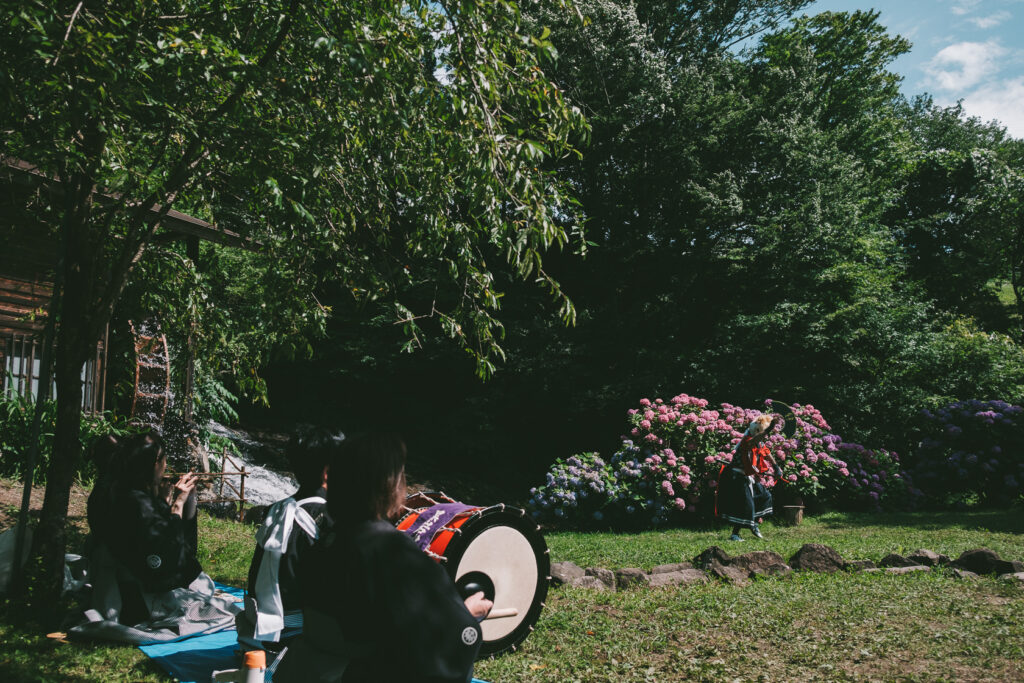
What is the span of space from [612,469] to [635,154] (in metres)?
9.31

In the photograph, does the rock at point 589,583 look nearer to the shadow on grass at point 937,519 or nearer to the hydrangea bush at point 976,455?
the shadow on grass at point 937,519

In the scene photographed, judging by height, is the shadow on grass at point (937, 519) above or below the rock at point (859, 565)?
below

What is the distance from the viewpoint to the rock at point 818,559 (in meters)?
7.68

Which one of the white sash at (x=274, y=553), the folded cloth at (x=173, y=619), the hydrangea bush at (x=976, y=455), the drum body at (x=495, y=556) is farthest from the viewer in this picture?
the hydrangea bush at (x=976, y=455)

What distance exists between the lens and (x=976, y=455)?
14328 mm

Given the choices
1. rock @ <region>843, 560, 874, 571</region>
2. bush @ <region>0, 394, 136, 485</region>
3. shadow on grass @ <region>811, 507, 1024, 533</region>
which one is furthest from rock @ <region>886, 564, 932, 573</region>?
bush @ <region>0, 394, 136, 485</region>

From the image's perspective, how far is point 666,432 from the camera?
13117mm

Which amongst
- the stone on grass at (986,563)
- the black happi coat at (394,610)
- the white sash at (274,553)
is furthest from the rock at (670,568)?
the black happi coat at (394,610)

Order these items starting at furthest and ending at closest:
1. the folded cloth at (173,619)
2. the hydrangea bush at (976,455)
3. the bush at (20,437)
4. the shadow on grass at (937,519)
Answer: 1. the hydrangea bush at (976,455)
2. the shadow on grass at (937,519)
3. the bush at (20,437)
4. the folded cloth at (173,619)

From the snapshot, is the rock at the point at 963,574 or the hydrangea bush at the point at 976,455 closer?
the rock at the point at 963,574

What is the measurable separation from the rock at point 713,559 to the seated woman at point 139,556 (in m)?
4.78

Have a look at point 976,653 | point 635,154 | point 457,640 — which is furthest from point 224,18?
point 635,154

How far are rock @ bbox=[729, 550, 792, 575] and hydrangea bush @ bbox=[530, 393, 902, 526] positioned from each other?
4185 millimetres

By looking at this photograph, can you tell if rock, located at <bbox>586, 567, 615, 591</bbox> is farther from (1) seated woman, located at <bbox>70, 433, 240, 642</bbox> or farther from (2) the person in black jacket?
(2) the person in black jacket
